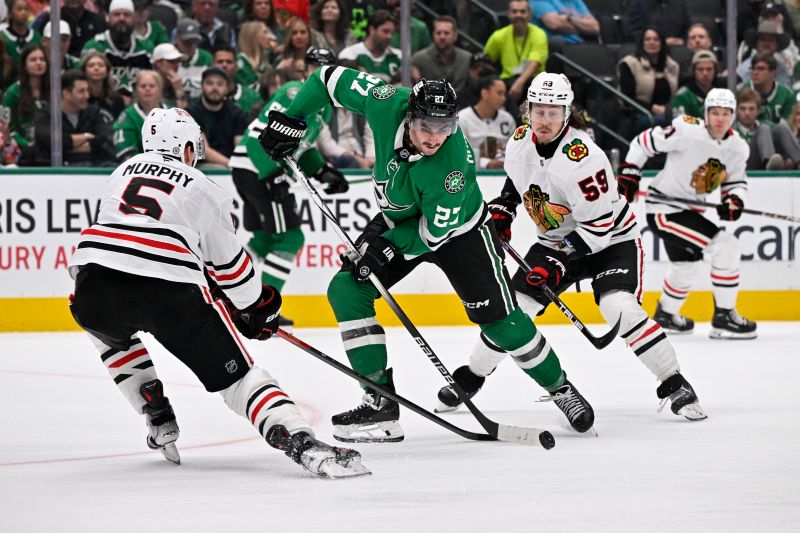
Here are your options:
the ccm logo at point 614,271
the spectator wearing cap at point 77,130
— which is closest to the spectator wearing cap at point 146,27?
the spectator wearing cap at point 77,130

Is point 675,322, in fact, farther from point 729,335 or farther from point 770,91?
point 770,91

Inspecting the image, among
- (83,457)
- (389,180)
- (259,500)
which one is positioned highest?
(389,180)

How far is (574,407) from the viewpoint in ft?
13.7

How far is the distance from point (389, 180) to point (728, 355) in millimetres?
2943

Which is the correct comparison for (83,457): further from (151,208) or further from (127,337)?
(151,208)

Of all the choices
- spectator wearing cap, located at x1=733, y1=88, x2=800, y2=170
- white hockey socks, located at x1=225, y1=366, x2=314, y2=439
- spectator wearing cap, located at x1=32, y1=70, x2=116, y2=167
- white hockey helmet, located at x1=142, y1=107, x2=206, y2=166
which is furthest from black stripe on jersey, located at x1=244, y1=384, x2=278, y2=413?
spectator wearing cap, located at x1=733, y1=88, x2=800, y2=170

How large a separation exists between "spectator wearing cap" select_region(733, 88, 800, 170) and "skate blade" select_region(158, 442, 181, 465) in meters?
5.24

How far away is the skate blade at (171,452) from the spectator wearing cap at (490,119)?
4.41 m

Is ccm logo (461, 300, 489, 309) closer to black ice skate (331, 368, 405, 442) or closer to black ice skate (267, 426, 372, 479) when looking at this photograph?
black ice skate (331, 368, 405, 442)

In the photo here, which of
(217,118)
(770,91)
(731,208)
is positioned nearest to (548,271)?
(731,208)

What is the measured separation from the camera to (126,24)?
7418mm

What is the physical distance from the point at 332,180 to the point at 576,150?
2.06 metres

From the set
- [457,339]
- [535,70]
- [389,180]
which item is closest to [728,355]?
[457,339]

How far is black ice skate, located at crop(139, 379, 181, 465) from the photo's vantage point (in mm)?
3568
